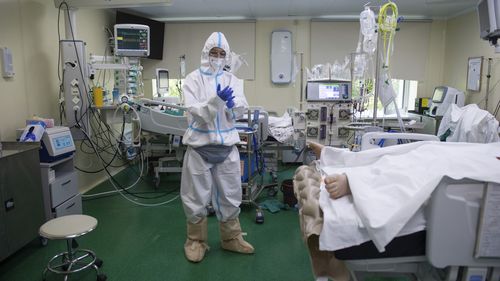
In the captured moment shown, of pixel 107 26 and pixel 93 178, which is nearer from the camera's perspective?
pixel 93 178

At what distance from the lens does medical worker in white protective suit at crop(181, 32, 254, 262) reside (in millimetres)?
2559

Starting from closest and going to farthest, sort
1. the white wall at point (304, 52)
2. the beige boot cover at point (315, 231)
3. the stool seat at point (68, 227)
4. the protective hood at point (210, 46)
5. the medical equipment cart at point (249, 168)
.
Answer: the beige boot cover at point (315, 231), the stool seat at point (68, 227), the protective hood at point (210, 46), the medical equipment cart at point (249, 168), the white wall at point (304, 52)

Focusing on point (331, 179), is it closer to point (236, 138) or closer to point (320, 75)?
point (236, 138)

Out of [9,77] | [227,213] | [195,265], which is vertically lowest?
[195,265]

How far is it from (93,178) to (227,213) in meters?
2.50

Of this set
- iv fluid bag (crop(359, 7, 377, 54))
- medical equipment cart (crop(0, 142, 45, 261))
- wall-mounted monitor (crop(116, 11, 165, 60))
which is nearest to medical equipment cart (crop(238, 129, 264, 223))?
iv fluid bag (crop(359, 7, 377, 54))

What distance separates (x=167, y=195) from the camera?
418 cm

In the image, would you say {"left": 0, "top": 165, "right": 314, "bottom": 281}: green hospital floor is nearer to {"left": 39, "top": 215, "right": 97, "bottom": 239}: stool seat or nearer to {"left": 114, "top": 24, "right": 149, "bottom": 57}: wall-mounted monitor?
{"left": 39, "top": 215, "right": 97, "bottom": 239}: stool seat

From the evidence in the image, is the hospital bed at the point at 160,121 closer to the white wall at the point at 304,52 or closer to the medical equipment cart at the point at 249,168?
the medical equipment cart at the point at 249,168

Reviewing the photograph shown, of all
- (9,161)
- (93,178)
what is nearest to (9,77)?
(9,161)

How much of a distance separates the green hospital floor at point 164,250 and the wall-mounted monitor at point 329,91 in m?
1.19

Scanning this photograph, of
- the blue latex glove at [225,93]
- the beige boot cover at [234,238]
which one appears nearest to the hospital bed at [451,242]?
the blue latex glove at [225,93]

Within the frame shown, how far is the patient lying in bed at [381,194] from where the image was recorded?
1275 mm

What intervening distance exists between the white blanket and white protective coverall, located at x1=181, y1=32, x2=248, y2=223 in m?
1.20
